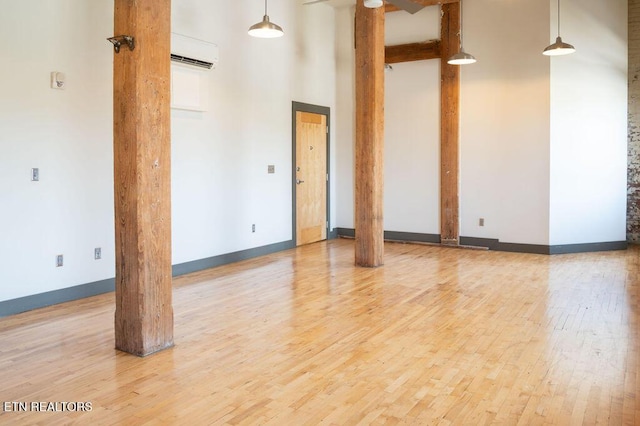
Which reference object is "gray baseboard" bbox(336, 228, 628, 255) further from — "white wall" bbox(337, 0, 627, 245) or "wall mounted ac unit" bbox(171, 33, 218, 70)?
"wall mounted ac unit" bbox(171, 33, 218, 70)

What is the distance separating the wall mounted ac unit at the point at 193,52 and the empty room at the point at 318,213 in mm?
35

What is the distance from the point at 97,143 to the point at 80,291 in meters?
1.46

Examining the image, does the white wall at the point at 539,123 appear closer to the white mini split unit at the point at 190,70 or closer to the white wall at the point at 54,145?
the white mini split unit at the point at 190,70

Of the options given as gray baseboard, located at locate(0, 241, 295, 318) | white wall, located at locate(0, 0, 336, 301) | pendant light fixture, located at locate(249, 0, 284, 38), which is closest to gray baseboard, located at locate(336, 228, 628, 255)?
white wall, located at locate(0, 0, 336, 301)

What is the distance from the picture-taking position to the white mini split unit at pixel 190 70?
6.04 m

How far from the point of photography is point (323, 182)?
29.8 feet

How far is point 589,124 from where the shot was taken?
7742mm

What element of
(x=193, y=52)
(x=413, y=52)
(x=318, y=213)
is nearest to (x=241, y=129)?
(x=193, y=52)

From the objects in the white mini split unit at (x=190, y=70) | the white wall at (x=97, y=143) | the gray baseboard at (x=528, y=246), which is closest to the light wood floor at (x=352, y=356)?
the white wall at (x=97, y=143)

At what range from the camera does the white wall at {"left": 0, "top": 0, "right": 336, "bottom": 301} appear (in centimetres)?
464

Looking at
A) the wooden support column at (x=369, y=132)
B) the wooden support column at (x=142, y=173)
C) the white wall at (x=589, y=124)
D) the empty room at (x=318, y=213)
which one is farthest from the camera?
the white wall at (x=589, y=124)

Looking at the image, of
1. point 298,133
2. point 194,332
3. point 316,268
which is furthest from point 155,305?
point 298,133

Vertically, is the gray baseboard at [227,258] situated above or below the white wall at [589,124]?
below

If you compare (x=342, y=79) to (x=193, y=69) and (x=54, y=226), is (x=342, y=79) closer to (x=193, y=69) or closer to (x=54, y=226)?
(x=193, y=69)
